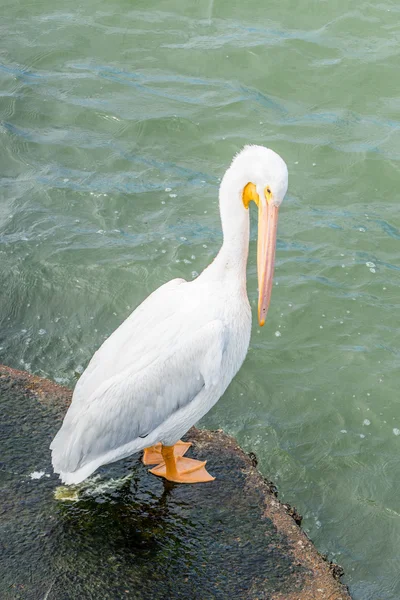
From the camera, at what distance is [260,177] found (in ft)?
13.7

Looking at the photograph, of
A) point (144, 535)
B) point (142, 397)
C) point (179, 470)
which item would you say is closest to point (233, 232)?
point (142, 397)

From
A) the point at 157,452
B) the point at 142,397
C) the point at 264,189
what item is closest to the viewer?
the point at 264,189

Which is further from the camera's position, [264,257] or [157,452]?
[157,452]

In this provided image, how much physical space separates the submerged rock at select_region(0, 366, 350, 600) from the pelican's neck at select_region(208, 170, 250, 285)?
3.51 feet

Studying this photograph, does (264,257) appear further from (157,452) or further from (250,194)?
(157,452)

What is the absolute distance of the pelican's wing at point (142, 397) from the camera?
4242 millimetres

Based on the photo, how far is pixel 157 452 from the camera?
188 inches

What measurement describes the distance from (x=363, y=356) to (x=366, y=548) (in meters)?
1.62

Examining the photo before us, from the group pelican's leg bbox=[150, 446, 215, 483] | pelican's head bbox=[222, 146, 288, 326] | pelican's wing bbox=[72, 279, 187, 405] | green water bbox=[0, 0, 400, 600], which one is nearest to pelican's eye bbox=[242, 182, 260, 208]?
pelican's head bbox=[222, 146, 288, 326]

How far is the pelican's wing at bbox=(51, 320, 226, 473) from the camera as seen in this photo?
4.24 metres

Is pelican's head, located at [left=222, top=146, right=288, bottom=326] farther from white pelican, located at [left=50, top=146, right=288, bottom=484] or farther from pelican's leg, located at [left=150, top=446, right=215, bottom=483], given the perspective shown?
pelican's leg, located at [left=150, top=446, right=215, bottom=483]

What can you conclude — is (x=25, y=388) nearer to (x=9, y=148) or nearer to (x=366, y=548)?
(x=366, y=548)

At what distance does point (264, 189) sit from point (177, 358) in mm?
970

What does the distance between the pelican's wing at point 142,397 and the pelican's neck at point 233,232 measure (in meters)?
0.34
